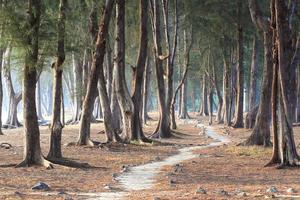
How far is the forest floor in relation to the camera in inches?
452

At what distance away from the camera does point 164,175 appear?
599 inches

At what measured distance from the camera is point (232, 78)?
44.7m

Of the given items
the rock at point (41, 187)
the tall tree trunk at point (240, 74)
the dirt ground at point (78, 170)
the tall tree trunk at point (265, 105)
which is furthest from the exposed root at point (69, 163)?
the tall tree trunk at point (240, 74)

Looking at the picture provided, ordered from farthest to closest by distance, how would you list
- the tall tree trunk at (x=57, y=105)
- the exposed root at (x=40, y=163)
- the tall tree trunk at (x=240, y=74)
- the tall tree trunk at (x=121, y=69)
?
the tall tree trunk at (x=240, y=74) < the tall tree trunk at (x=121, y=69) < the tall tree trunk at (x=57, y=105) < the exposed root at (x=40, y=163)

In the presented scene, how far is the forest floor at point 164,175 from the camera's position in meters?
11.5

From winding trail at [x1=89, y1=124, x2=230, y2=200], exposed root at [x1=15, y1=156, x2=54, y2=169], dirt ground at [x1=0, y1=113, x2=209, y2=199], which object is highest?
exposed root at [x1=15, y1=156, x2=54, y2=169]

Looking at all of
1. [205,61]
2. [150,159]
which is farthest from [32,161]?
[205,61]

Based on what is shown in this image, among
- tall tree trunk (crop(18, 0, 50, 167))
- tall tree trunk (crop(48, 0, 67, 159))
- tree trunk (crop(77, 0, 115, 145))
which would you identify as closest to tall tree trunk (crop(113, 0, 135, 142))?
tree trunk (crop(77, 0, 115, 145))

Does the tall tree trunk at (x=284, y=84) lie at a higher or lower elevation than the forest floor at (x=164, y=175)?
higher

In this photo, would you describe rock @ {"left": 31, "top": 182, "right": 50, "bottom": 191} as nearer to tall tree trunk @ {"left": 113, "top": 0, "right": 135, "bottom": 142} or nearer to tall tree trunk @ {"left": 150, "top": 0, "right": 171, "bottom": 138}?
tall tree trunk @ {"left": 113, "top": 0, "right": 135, "bottom": 142}

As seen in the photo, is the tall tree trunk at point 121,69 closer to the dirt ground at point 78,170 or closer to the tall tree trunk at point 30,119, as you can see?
the dirt ground at point 78,170

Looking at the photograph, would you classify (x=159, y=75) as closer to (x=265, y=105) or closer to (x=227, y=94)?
(x=265, y=105)

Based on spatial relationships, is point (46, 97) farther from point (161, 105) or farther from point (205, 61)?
point (161, 105)

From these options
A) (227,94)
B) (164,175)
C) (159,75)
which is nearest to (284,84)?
(164,175)
